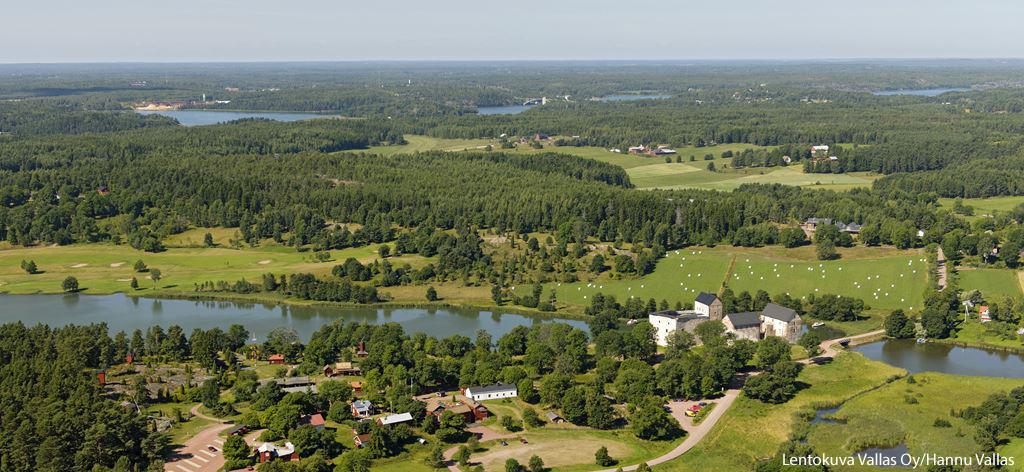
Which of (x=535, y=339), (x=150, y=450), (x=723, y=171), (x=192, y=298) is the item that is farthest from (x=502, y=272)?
(x=723, y=171)

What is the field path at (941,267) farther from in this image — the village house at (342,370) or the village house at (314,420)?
the village house at (314,420)

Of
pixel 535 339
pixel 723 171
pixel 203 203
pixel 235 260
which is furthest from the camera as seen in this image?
pixel 723 171

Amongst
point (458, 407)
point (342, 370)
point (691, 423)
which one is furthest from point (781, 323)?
point (342, 370)

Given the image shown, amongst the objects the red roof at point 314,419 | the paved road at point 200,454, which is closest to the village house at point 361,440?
the red roof at point 314,419

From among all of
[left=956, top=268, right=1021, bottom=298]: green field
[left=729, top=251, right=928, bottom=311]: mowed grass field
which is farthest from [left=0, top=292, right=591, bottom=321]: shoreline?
[left=956, top=268, right=1021, bottom=298]: green field

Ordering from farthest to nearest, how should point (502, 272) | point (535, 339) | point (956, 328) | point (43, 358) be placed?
point (502, 272)
point (956, 328)
point (535, 339)
point (43, 358)

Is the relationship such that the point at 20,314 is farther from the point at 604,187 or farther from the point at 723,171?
the point at 723,171
